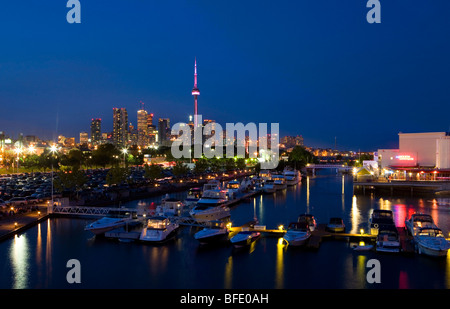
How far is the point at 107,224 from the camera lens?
61.8ft

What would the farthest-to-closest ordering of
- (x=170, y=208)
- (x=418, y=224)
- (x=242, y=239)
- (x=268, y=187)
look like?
(x=268, y=187), (x=170, y=208), (x=418, y=224), (x=242, y=239)

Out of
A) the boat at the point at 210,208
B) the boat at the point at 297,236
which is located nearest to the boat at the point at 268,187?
the boat at the point at 210,208

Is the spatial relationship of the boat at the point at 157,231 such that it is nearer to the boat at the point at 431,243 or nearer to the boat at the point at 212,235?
the boat at the point at 212,235

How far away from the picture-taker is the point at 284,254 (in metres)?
15.6

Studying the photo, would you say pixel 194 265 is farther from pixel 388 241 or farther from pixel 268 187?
pixel 268 187

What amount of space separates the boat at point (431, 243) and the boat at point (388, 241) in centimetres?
82

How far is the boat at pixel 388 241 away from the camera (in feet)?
50.1

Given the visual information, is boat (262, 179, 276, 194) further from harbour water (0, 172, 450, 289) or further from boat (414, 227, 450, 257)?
boat (414, 227, 450, 257)

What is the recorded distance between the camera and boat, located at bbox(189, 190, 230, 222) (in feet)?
71.9

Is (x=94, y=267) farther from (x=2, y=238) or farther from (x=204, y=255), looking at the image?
(x=2, y=238)

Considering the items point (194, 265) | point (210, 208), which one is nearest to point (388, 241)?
point (194, 265)

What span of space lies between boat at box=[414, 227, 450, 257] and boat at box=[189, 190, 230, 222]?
34.5 ft

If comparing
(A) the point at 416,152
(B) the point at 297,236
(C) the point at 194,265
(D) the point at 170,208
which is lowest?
(C) the point at 194,265

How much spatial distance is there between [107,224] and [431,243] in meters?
14.8
